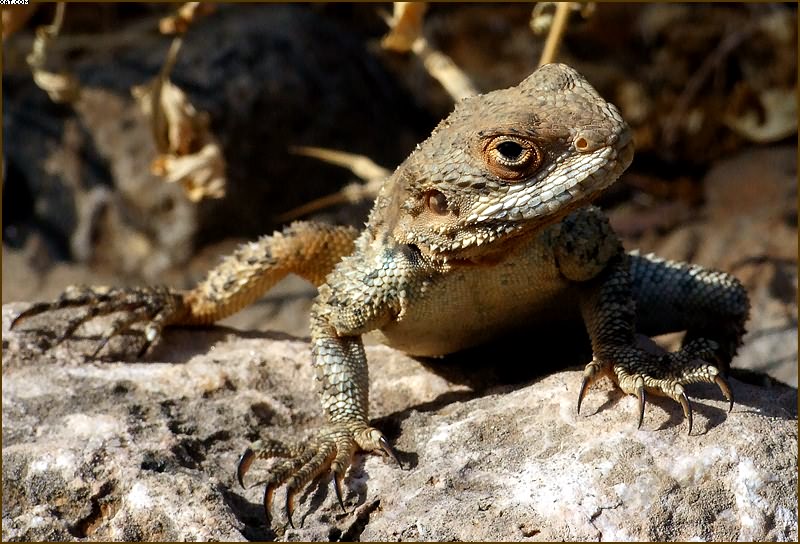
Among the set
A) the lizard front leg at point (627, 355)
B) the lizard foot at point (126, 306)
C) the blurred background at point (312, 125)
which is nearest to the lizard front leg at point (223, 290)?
the lizard foot at point (126, 306)

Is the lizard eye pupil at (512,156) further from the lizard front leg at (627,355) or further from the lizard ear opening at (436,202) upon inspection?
the lizard front leg at (627,355)

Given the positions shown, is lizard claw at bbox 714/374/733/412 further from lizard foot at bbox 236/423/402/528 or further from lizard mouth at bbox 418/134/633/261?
lizard foot at bbox 236/423/402/528

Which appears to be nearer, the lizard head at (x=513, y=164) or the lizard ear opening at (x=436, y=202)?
the lizard head at (x=513, y=164)

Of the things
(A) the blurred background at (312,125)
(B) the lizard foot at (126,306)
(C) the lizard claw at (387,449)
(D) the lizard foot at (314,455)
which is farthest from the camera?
(A) the blurred background at (312,125)

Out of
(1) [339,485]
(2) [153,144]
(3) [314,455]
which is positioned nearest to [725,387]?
(1) [339,485]

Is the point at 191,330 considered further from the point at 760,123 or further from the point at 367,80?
the point at 760,123

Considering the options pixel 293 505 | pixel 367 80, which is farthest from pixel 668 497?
pixel 367 80
